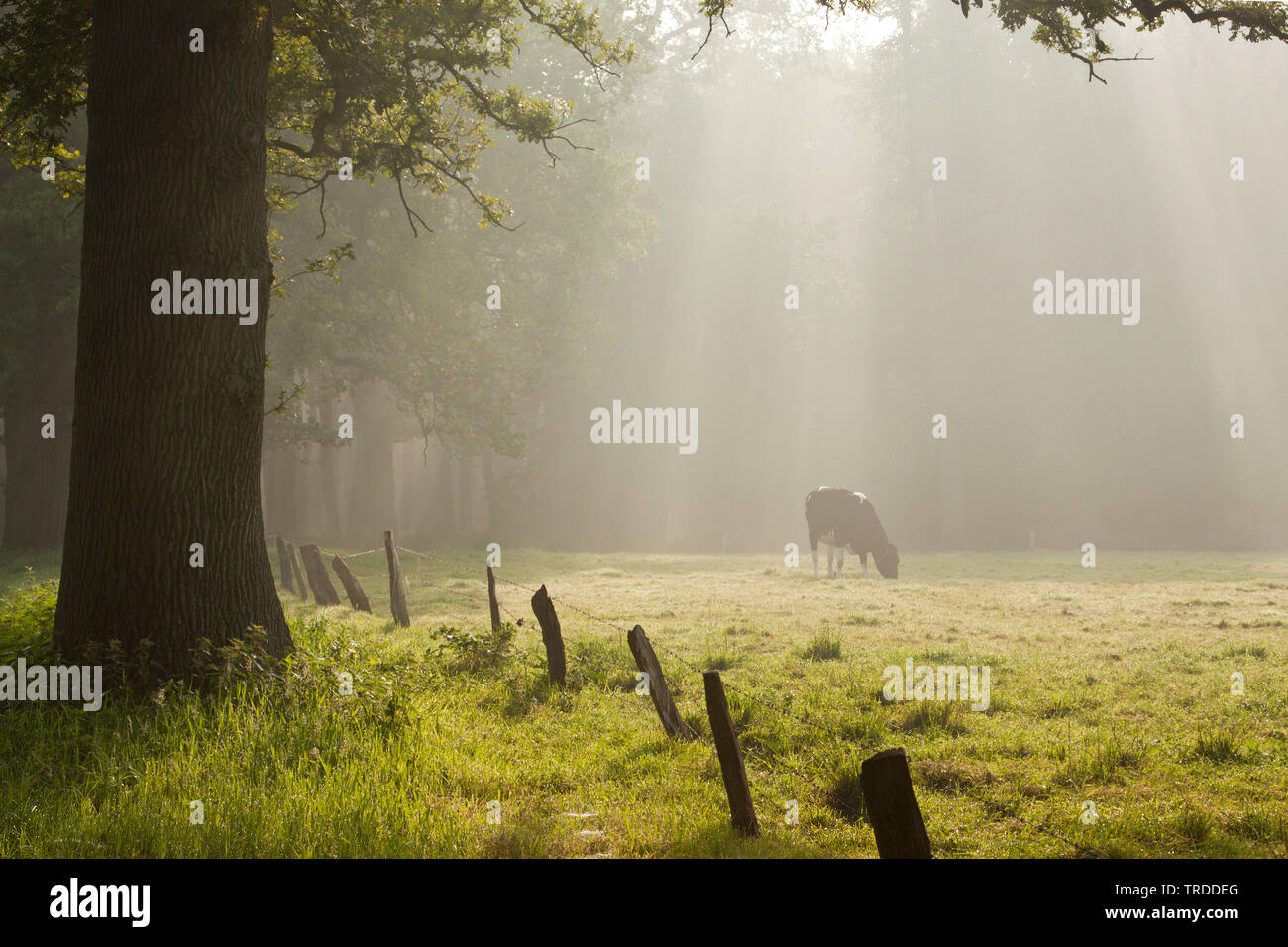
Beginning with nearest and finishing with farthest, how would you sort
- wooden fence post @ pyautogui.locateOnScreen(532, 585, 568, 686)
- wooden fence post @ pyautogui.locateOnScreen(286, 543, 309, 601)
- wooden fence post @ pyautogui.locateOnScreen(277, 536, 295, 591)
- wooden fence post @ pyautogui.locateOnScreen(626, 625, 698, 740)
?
wooden fence post @ pyautogui.locateOnScreen(626, 625, 698, 740), wooden fence post @ pyautogui.locateOnScreen(532, 585, 568, 686), wooden fence post @ pyautogui.locateOnScreen(286, 543, 309, 601), wooden fence post @ pyautogui.locateOnScreen(277, 536, 295, 591)

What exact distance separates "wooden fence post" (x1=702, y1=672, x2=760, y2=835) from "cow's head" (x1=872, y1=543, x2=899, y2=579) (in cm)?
1851

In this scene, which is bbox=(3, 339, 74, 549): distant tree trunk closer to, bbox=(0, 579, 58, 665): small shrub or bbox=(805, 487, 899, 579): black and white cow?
bbox=(0, 579, 58, 665): small shrub

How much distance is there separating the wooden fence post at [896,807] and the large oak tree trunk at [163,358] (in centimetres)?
544

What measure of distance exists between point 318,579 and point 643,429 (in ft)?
82.4

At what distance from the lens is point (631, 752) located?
748 cm

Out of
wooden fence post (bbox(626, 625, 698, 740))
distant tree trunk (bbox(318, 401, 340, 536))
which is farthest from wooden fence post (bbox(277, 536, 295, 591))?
distant tree trunk (bbox(318, 401, 340, 536))

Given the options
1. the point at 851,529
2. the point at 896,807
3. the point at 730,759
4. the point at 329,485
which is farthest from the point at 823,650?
the point at 329,485

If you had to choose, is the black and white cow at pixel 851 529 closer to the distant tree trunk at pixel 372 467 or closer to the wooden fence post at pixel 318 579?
the wooden fence post at pixel 318 579

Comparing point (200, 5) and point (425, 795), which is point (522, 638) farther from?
point (200, 5)

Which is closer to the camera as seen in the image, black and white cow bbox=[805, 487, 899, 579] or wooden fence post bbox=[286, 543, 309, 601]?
wooden fence post bbox=[286, 543, 309, 601]

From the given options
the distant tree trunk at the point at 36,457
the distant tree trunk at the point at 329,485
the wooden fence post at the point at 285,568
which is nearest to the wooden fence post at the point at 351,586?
the wooden fence post at the point at 285,568

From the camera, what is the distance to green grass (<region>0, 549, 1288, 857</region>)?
5586 mm

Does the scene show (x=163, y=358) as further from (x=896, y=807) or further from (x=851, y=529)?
(x=851, y=529)
